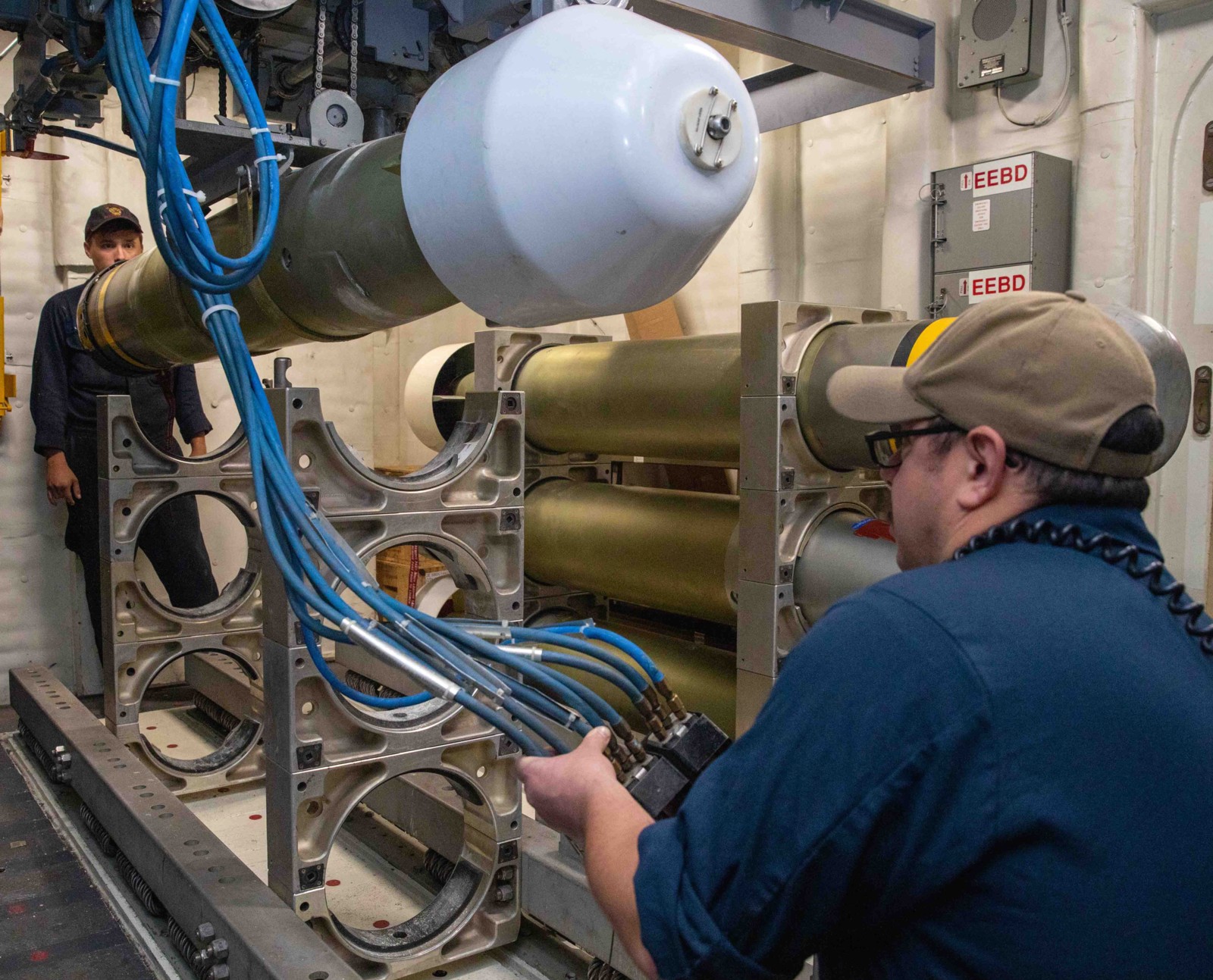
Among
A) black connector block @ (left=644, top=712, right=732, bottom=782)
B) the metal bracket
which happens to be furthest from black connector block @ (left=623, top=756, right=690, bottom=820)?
the metal bracket

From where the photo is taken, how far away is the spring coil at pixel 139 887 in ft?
6.44

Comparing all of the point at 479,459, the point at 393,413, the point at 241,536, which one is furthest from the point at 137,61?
the point at 393,413

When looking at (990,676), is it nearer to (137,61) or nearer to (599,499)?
(137,61)

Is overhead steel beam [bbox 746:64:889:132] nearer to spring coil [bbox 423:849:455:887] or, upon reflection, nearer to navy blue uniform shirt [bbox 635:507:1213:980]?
spring coil [bbox 423:849:455:887]

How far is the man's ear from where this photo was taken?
792 mm

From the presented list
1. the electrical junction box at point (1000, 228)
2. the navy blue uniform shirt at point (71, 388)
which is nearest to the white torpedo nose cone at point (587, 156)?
the electrical junction box at point (1000, 228)

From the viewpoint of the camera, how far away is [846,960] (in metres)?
0.78

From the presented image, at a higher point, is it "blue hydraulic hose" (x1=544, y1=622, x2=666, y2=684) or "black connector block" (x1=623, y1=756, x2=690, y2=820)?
"blue hydraulic hose" (x1=544, y1=622, x2=666, y2=684)

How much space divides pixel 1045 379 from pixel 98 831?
2.29 m

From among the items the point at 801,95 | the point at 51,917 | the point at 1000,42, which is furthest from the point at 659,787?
the point at 801,95

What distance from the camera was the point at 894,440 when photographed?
93 centimetres

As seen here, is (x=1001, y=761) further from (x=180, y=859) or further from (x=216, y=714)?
(x=216, y=714)

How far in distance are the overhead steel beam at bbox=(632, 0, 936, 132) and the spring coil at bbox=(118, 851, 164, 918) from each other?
2318mm

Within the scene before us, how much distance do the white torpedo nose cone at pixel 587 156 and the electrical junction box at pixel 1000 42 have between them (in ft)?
7.96
